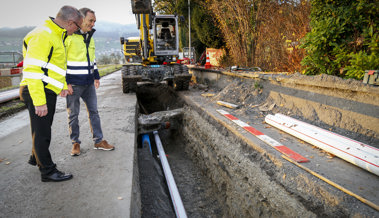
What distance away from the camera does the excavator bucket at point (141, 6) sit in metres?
7.23

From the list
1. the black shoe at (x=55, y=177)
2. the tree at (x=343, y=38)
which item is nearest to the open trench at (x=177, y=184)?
the black shoe at (x=55, y=177)

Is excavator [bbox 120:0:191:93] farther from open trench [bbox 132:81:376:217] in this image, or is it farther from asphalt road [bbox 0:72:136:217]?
asphalt road [bbox 0:72:136:217]

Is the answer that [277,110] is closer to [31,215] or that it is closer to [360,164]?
[360,164]

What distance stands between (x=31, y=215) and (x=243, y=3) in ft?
22.8

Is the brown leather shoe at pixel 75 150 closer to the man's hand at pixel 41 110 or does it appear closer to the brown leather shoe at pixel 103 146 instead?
the brown leather shoe at pixel 103 146

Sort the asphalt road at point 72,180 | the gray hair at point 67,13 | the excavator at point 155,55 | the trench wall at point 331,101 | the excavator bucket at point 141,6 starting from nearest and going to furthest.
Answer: the asphalt road at point 72,180 → the gray hair at point 67,13 → the trench wall at point 331,101 → the excavator bucket at point 141,6 → the excavator at point 155,55

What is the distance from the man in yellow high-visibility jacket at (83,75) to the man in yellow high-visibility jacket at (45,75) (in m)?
0.33

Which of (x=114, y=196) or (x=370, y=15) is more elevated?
(x=370, y=15)

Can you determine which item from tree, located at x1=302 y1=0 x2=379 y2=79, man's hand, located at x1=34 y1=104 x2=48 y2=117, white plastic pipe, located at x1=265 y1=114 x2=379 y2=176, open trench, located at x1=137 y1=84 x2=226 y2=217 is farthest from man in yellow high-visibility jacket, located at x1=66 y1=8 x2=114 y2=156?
tree, located at x1=302 y1=0 x2=379 y2=79

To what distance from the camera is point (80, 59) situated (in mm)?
2854

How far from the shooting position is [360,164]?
239 cm

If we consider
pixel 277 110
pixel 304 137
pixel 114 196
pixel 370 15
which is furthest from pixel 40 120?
pixel 370 15

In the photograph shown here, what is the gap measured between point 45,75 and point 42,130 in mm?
607

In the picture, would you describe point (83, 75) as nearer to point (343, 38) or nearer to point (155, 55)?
point (343, 38)
